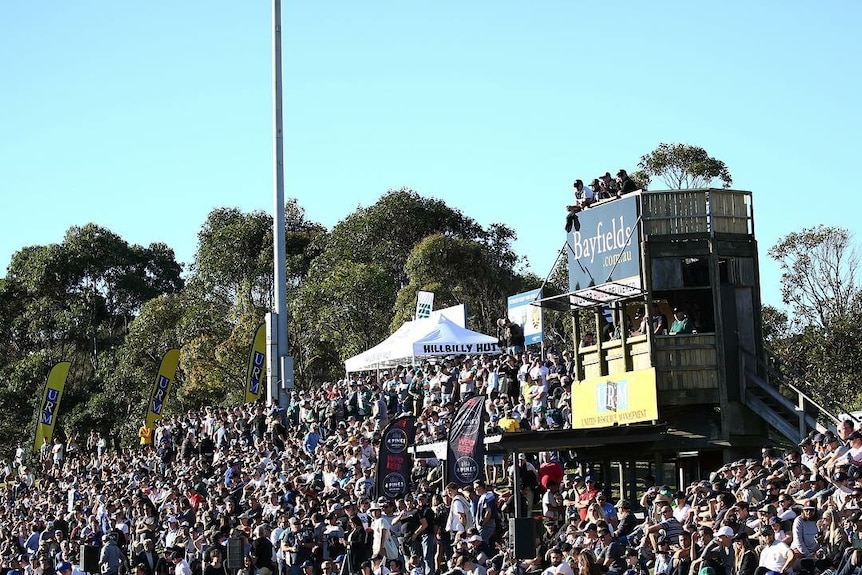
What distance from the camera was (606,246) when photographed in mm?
25375

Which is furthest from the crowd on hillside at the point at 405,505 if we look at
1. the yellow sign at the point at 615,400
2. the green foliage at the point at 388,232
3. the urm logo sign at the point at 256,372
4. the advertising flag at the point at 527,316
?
the green foliage at the point at 388,232

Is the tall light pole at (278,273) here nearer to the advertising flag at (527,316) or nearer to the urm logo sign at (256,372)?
the urm logo sign at (256,372)

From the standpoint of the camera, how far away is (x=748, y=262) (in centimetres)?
2458

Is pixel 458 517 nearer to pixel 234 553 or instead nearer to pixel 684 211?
pixel 234 553

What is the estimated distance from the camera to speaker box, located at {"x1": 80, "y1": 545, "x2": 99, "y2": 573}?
28.8 m

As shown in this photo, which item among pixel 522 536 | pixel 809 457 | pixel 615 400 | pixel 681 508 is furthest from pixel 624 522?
pixel 615 400

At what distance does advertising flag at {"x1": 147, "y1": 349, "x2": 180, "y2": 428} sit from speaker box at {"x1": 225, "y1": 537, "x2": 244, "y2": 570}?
26.8 metres

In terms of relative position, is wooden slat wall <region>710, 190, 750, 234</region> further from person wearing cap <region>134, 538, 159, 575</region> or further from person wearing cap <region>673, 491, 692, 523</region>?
person wearing cap <region>134, 538, 159, 575</region>

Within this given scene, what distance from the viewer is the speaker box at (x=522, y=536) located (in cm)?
1795

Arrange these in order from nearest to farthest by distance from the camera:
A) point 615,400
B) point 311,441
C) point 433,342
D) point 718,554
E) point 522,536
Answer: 1. point 718,554
2. point 522,536
3. point 615,400
4. point 311,441
5. point 433,342

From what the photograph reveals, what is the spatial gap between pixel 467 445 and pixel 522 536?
6.31 meters

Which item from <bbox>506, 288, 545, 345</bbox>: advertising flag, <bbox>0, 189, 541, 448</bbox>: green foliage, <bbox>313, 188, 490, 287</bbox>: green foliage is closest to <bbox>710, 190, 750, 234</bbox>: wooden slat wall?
<bbox>506, 288, 545, 345</bbox>: advertising flag

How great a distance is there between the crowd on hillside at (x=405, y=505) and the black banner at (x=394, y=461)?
547mm

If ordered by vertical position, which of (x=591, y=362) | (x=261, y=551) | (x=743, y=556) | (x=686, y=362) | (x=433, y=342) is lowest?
(x=261, y=551)
